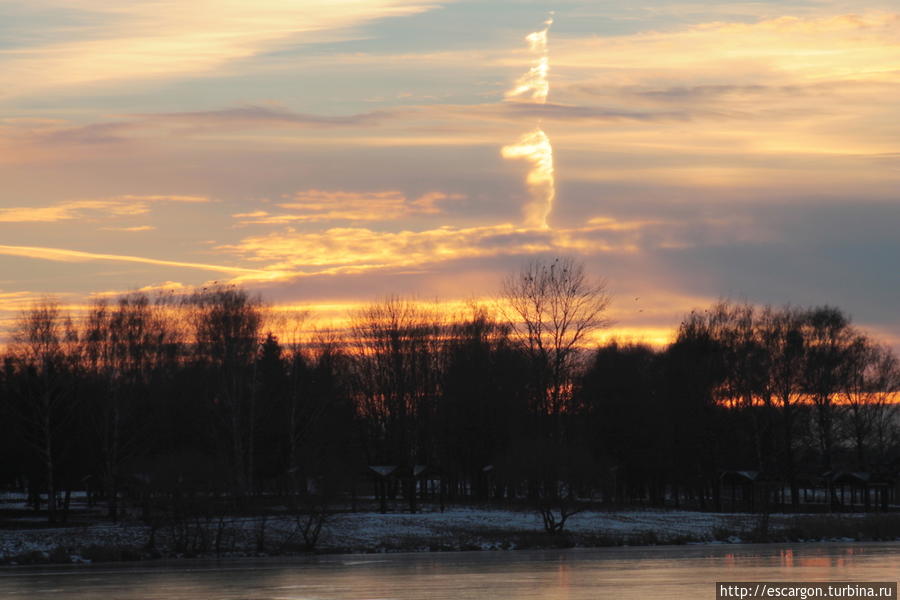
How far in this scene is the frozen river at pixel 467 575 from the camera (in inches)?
1336

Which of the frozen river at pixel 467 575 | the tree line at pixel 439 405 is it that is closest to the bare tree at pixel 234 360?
the tree line at pixel 439 405

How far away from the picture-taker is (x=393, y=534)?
2383 inches

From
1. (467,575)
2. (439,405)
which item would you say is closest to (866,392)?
(439,405)

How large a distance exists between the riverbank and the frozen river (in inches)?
151

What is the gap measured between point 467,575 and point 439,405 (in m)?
67.6

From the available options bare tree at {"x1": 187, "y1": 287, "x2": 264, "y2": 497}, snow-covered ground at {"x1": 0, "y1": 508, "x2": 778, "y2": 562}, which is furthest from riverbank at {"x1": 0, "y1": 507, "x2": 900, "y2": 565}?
bare tree at {"x1": 187, "y1": 287, "x2": 264, "y2": 497}

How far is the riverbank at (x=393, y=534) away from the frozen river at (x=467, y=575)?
3825 millimetres

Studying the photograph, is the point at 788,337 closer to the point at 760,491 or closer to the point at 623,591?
the point at 760,491

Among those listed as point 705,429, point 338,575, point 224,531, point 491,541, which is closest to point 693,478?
point 705,429

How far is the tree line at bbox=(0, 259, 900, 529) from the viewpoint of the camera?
74.4 meters

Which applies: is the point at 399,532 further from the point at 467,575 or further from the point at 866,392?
the point at 866,392

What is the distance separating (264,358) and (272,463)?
16.3m

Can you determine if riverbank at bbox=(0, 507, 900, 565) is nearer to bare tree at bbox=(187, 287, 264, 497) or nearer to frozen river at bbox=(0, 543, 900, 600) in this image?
frozen river at bbox=(0, 543, 900, 600)

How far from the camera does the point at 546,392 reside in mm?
94000
